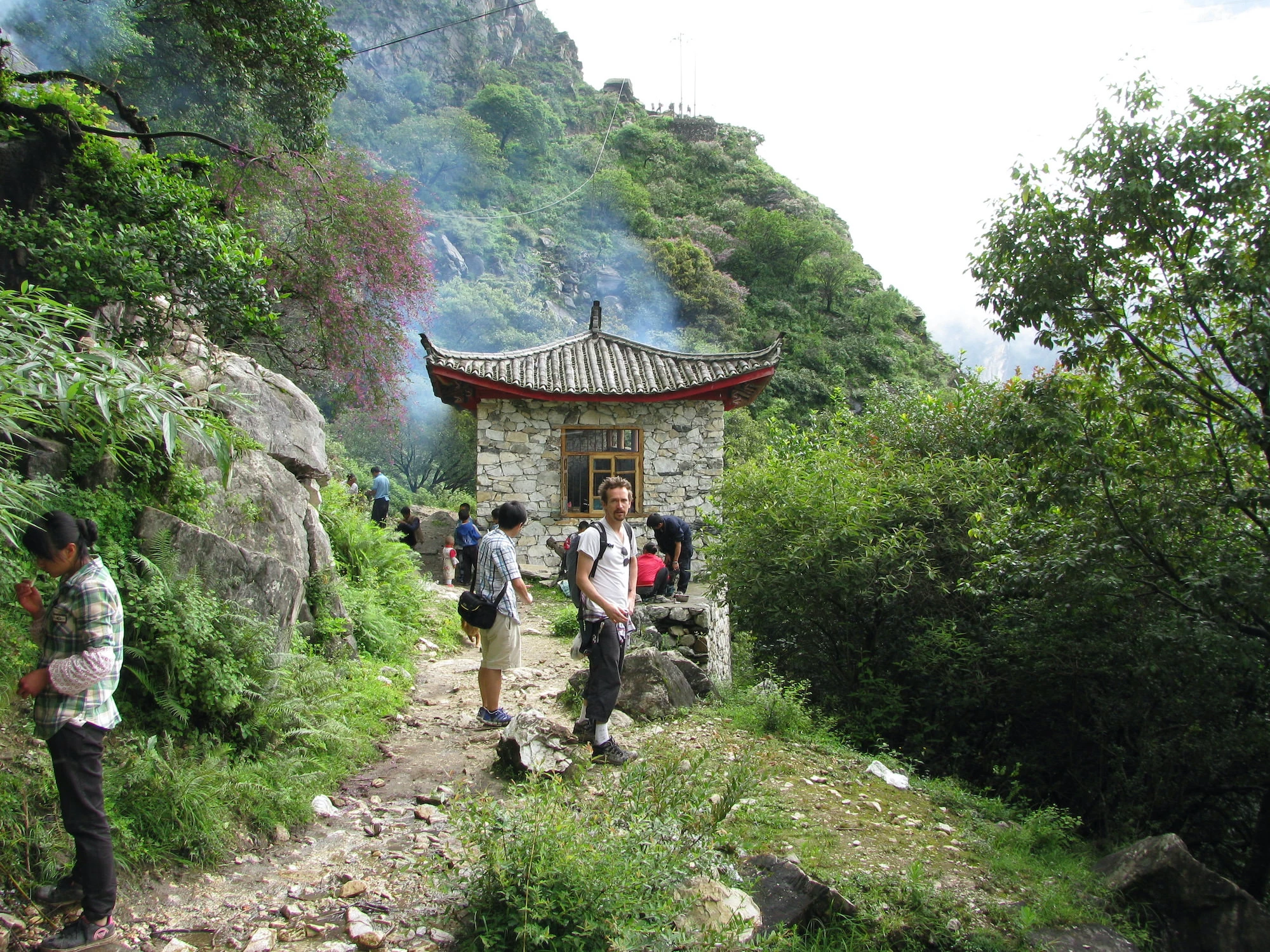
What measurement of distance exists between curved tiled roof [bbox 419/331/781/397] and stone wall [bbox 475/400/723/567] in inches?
16.0

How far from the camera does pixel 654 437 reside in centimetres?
1395

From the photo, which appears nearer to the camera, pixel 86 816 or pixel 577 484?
pixel 86 816

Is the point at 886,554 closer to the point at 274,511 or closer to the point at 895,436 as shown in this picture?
the point at 274,511

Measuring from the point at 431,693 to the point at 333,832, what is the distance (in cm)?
281

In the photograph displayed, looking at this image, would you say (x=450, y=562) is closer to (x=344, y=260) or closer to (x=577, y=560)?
(x=344, y=260)

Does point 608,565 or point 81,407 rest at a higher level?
point 81,407

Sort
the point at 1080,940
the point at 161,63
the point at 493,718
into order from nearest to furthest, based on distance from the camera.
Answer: the point at 1080,940
the point at 493,718
the point at 161,63

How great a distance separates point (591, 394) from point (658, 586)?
16.4 ft

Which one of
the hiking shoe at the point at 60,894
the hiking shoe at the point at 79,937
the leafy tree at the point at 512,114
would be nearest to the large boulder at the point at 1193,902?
the hiking shoe at the point at 79,937

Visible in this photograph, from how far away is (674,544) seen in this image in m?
10.2

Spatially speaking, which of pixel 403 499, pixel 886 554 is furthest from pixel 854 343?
pixel 886 554

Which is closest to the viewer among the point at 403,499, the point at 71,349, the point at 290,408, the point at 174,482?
the point at 71,349

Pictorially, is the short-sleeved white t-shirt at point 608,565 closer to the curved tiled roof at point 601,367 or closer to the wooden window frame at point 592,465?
the curved tiled roof at point 601,367

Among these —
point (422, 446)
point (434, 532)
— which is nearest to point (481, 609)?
point (434, 532)
